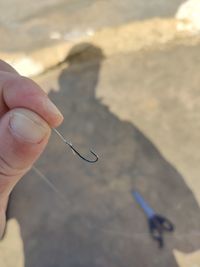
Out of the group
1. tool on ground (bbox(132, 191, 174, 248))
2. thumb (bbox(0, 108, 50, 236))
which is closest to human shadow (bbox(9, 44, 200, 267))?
tool on ground (bbox(132, 191, 174, 248))

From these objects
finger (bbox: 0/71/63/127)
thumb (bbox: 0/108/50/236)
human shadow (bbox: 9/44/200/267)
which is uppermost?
finger (bbox: 0/71/63/127)

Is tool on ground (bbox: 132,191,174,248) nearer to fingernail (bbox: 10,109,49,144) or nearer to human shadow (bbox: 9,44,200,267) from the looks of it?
human shadow (bbox: 9,44,200,267)

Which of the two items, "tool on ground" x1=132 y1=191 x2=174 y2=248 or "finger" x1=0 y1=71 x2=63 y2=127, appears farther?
"tool on ground" x1=132 y1=191 x2=174 y2=248

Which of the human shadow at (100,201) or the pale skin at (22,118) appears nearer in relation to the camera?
the pale skin at (22,118)

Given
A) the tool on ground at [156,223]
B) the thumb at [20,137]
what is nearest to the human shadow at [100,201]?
the tool on ground at [156,223]

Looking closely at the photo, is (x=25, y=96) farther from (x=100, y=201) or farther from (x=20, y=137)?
(x=100, y=201)

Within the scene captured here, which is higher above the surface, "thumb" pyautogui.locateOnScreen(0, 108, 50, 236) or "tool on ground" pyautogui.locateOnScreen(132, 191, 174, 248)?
"thumb" pyautogui.locateOnScreen(0, 108, 50, 236)

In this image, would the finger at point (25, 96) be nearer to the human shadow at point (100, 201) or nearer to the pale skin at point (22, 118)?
the pale skin at point (22, 118)
